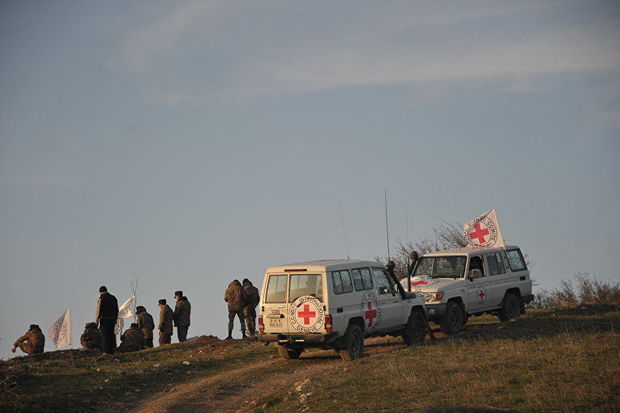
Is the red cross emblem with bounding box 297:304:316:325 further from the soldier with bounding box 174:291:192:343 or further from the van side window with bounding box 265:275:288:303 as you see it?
the soldier with bounding box 174:291:192:343

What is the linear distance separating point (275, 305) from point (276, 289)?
34 cm

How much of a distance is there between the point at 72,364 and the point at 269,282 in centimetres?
565

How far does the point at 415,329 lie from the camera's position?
61.0 ft

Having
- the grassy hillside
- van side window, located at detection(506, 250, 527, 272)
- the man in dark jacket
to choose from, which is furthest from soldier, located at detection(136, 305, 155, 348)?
van side window, located at detection(506, 250, 527, 272)

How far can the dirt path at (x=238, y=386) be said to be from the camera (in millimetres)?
13938

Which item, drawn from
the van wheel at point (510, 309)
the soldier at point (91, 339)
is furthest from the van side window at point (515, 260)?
the soldier at point (91, 339)

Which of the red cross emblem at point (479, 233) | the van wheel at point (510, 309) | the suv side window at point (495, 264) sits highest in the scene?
the red cross emblem at point (479, 233)

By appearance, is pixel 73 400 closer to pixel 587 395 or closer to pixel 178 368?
pixel 178 368

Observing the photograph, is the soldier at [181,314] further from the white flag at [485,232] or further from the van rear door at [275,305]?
the white flag at [485,232]

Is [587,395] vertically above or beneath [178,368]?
beneath

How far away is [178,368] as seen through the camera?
58.3 ft

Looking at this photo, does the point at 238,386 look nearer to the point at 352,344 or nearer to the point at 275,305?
the point at 275,305

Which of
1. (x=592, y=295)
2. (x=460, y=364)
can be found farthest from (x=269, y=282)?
(x=592, y=295)

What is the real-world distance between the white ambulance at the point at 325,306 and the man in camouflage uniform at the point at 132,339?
6.72m
